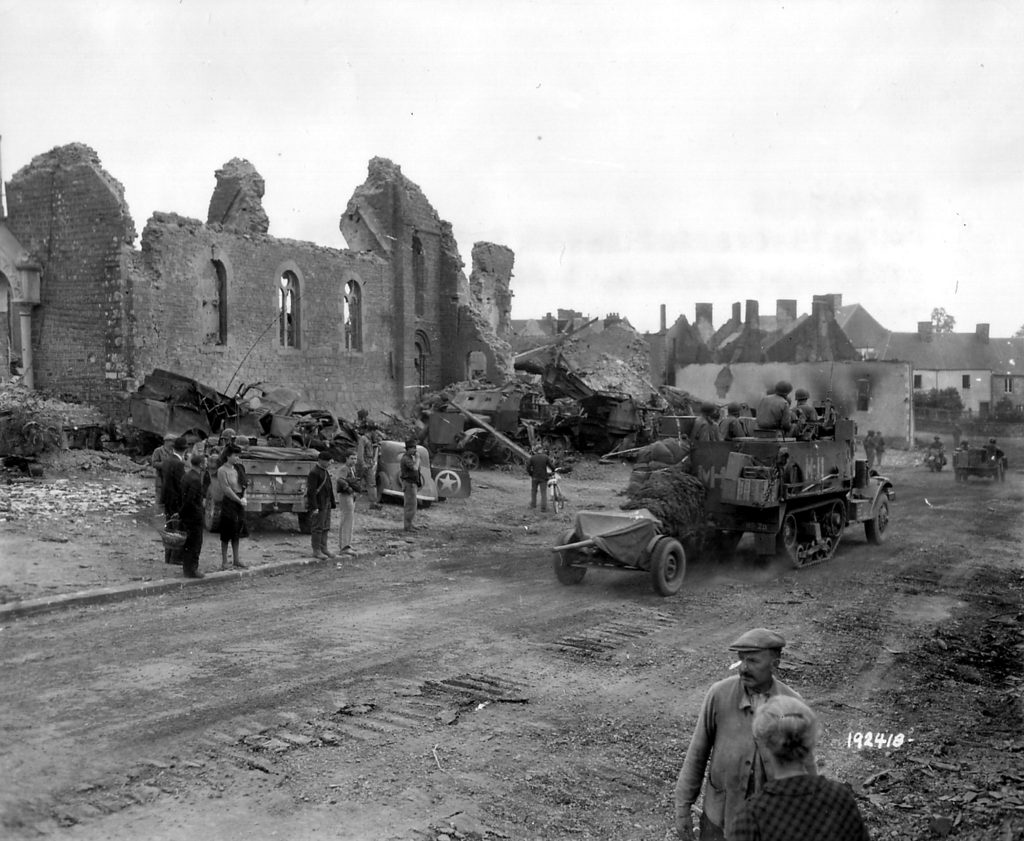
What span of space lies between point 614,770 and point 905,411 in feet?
123

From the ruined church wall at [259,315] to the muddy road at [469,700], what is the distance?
12.7 meters

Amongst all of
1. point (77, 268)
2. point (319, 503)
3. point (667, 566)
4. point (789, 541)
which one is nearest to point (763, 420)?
point (789, 541)

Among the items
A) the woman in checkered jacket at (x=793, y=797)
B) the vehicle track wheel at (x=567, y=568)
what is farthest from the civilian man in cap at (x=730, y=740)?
the vehicle track wheel at (x=567, y=568)

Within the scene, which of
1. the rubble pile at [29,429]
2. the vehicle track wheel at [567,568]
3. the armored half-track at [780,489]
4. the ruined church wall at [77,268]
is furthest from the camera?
the ruined church wall at [77,268]

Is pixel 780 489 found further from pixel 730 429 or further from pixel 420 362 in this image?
pixel 420 362

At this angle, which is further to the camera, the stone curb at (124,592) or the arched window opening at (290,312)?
the arched window opening at (290,312)

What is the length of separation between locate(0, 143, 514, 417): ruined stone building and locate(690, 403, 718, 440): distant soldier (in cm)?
1430

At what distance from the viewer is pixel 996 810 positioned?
600 centimetres

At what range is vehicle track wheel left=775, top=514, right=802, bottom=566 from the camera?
45.8ft

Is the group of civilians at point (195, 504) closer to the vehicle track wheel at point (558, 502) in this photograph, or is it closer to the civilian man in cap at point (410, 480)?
the civilian man in cap at point (410, 480)

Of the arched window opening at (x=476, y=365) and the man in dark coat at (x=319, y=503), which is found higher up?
the arched window opening at (x=476, y=365)

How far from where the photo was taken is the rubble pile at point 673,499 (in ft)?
41.5

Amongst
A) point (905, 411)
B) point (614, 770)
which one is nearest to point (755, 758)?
point (614, 770)

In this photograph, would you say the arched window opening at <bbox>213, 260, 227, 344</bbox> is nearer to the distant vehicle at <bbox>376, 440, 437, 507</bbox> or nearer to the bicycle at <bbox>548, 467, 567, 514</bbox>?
the distant vehicle at <bbox>376, 440, 437, 507</bbox>
